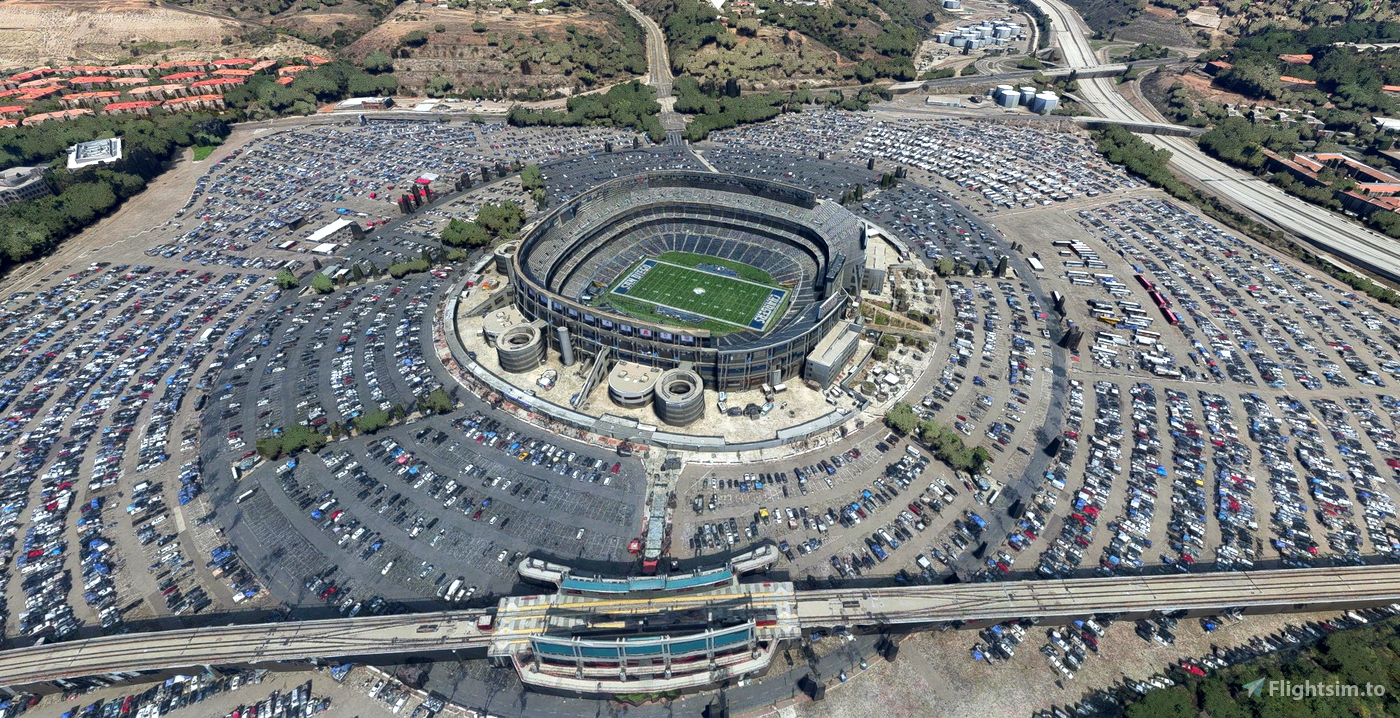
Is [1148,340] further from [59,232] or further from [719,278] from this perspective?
[59,232]

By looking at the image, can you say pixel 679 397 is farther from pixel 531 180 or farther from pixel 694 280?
pixel 531 180

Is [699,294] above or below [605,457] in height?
above

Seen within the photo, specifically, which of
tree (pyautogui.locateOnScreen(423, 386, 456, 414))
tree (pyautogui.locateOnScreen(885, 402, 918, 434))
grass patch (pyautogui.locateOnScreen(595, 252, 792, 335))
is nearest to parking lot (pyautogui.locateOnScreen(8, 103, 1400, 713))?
tree (pyautogui.locateOnScreen(423, 386, 456, 414))

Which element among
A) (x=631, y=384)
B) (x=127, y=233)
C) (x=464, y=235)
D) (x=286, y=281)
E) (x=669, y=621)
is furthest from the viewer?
(x=127, y=233)

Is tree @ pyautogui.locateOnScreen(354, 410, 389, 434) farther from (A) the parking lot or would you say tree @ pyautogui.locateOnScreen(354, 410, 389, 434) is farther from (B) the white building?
(B) the white building

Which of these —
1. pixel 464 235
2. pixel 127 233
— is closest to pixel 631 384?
pixel 464 235

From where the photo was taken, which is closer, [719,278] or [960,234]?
[719,278]

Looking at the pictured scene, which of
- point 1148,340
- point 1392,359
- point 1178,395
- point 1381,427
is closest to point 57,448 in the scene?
point 1178,395
